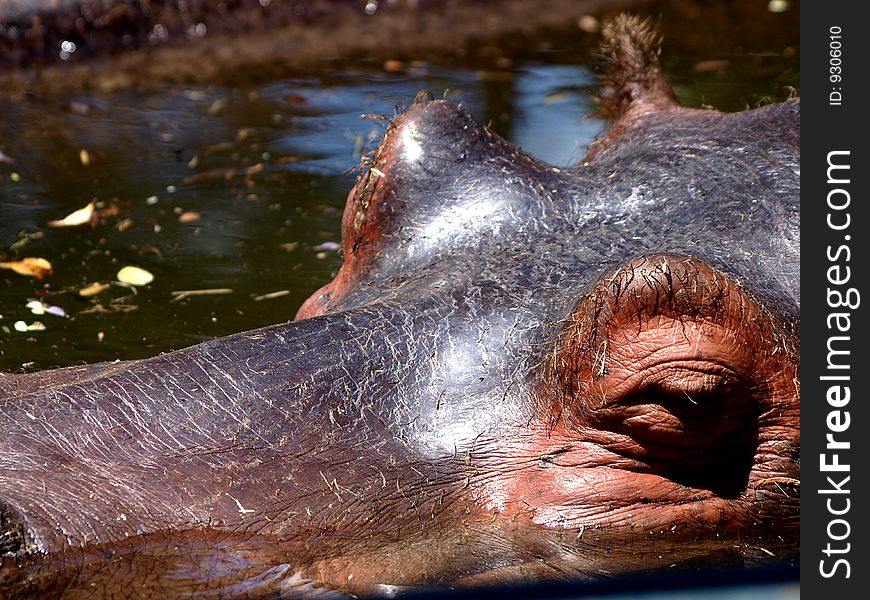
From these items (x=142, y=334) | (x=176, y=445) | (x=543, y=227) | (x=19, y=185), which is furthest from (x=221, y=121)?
(x=176, y=445)

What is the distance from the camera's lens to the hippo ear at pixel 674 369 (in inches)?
115

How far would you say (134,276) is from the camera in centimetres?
588

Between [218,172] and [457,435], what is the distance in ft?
15.3

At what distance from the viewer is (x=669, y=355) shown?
2941mm

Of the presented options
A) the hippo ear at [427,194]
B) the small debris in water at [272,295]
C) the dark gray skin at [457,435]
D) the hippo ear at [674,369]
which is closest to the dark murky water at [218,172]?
the small debris in water at [272,295]

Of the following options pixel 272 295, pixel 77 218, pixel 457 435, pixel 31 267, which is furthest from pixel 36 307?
pixel 457 435

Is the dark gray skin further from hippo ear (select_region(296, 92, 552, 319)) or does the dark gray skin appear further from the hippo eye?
hippo ear (select_region(296, 92, 552, 319))

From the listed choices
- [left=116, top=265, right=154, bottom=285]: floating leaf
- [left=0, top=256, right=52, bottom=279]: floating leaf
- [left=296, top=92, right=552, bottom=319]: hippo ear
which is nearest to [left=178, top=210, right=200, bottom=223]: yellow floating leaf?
[left=116, top=265, right=154, bottom=285]: floating leaf

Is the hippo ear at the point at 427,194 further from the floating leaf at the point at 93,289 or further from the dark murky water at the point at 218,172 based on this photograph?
the floating leaf at the point at 93,289

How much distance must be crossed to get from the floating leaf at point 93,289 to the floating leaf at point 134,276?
0.32 feet

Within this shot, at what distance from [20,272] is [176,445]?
3.20 meters

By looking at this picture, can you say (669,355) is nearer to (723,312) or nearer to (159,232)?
(723,312)

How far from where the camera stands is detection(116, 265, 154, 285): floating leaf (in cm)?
583

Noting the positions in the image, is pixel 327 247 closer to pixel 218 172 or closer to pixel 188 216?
pixel 188 216
